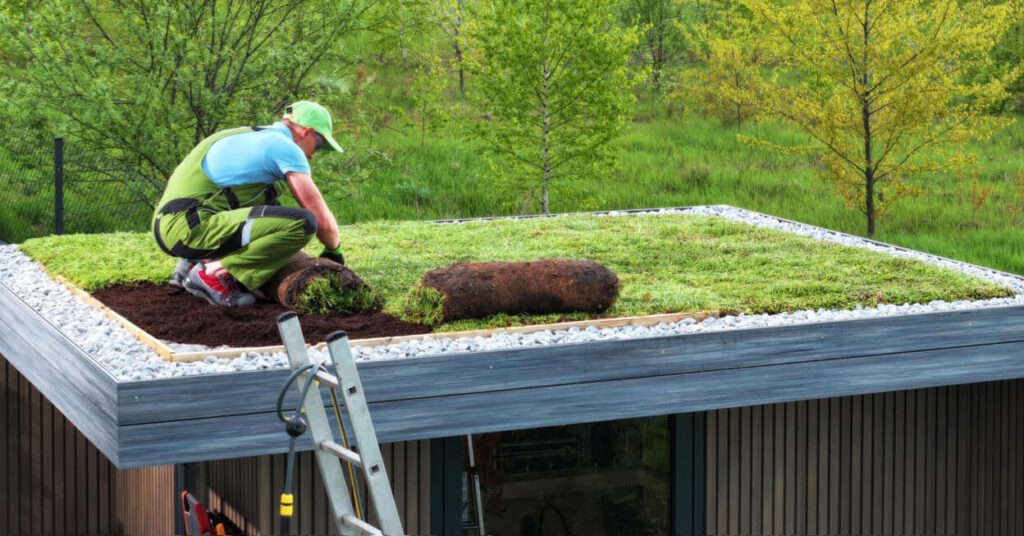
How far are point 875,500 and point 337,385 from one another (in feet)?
13.8

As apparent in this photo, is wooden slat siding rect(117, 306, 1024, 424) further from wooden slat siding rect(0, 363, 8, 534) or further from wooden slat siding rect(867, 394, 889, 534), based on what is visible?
wooden slat siding rect(0, 363, 8, 534)

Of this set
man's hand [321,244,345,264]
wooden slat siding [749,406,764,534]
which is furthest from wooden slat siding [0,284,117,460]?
wooden slat siding [749,406,764,534]

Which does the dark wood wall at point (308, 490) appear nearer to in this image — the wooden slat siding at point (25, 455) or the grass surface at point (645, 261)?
the grass surface at point (645, 261)

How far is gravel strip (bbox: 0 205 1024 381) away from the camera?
455cm

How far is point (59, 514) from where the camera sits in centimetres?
748

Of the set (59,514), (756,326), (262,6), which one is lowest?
(59,514)

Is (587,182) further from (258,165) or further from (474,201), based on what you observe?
(258,165)

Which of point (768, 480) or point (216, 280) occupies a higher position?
point (216, 280)

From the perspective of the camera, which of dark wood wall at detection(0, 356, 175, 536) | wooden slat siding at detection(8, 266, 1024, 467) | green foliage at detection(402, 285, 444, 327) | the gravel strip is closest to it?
wooden slat siding at detection(8, 266, 1024, 467)

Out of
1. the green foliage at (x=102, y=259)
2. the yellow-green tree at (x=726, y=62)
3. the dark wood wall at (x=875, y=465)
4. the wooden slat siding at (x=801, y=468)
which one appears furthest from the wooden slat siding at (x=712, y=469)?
the yellow-green tree at (x=726, y=62)

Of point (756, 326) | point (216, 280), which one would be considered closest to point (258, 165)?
point (216, 280)

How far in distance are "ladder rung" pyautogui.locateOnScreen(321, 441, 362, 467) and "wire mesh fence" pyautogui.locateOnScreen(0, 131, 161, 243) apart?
325 inches

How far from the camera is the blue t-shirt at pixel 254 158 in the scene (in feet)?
18.2

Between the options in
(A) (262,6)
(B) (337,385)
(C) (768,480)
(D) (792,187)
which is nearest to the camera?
(B) (337,385)
